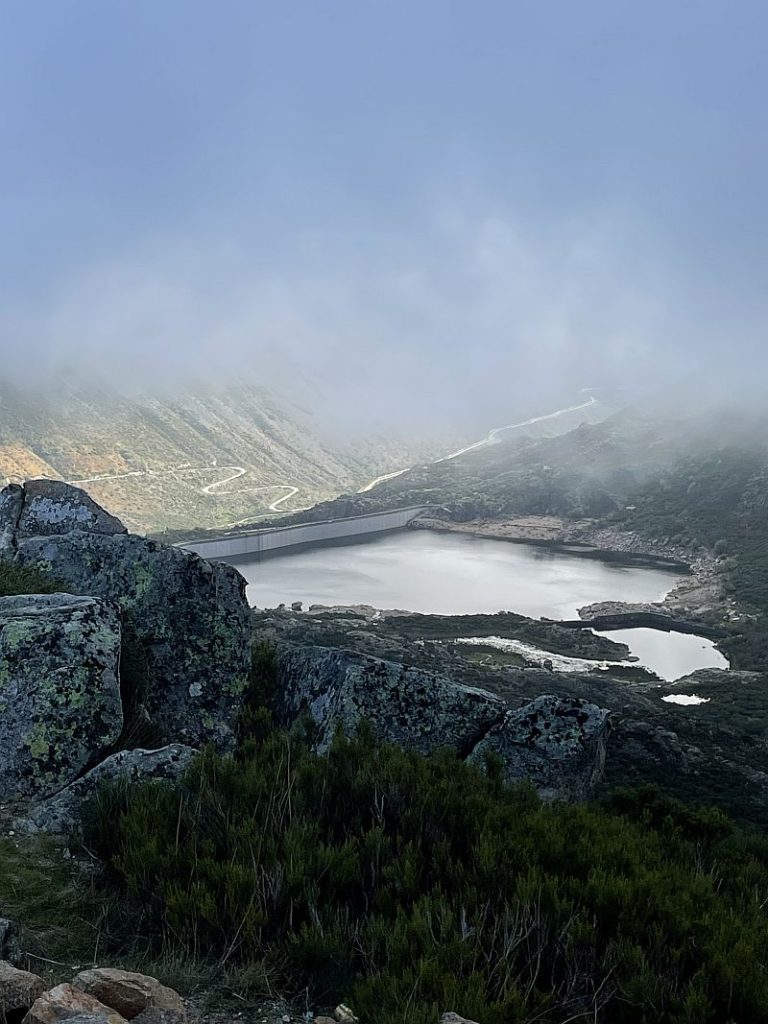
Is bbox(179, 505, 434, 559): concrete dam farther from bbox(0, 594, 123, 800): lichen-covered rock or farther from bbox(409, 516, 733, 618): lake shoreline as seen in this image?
bbox(0, 594, 123, 800): lichen-covered rock

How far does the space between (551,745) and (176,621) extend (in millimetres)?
4862

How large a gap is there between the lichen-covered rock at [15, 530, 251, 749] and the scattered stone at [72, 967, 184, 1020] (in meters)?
5.27

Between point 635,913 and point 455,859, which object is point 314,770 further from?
point 635,913

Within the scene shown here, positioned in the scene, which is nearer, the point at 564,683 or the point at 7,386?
the point at 564,683

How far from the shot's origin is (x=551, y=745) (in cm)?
988

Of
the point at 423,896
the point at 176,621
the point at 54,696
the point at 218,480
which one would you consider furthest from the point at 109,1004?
the point at 218,480

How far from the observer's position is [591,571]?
82.7m

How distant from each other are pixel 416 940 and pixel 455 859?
116cm

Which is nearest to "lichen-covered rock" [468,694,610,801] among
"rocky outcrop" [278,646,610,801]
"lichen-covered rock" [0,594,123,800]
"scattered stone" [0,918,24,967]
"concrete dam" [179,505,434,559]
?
"rocky outcrop" [278,646,610,801]

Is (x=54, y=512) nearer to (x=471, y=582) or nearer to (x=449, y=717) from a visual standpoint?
(x=449, y=717)

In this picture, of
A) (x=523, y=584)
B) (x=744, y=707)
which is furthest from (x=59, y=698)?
(x=523, y=584)

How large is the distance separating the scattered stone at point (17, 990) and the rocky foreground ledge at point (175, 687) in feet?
11.7

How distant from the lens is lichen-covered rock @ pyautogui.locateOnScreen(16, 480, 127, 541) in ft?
47.6

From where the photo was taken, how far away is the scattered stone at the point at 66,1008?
3.33 m
